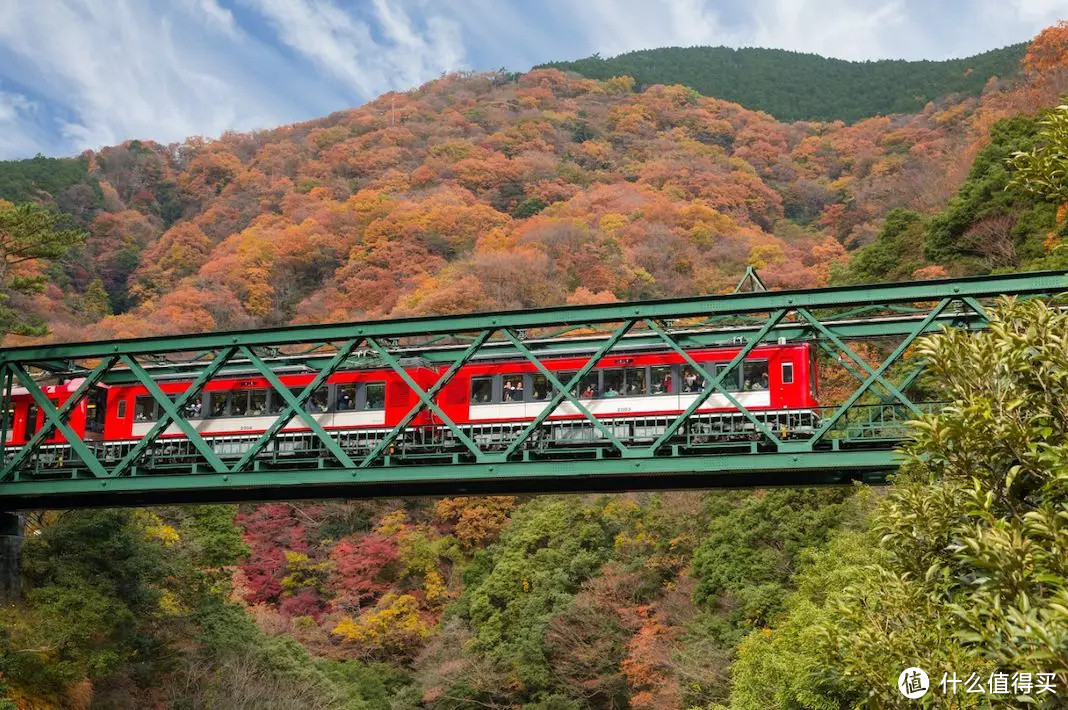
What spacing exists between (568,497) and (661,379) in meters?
16.0

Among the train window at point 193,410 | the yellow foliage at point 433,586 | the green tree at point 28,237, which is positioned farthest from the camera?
the yellow foliage at point 433,586

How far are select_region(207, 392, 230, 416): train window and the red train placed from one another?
3cm

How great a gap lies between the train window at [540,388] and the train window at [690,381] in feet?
10.2

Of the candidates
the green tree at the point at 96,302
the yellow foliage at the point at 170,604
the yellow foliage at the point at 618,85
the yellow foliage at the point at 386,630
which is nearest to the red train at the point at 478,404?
the yellow foliage at the point at 170,604

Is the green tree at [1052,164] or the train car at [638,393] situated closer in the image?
the green tree at [1052,164]

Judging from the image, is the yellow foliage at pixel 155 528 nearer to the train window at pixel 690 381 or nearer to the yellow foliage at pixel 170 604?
the yellow foliage at pixel 170 604

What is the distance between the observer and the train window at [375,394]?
25897 mm

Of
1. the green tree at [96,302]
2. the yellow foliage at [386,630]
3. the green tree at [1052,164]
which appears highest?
the green tree at [96,302]

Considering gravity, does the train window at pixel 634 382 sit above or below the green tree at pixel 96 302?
below

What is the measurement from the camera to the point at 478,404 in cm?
2527

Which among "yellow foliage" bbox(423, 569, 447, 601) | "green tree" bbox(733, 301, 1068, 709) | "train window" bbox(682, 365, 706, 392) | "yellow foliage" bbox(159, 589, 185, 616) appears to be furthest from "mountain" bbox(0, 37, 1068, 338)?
"green tree" bbox(733, 301, 1068, 709)

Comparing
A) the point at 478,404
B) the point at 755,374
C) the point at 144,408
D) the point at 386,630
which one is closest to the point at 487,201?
the point at 386,630

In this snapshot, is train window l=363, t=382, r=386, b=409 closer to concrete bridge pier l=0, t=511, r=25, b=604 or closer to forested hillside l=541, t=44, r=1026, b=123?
concrete bridge pier l=0, t=511, r=25, b=604

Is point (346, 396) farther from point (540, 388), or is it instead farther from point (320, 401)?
point (540, 388)
